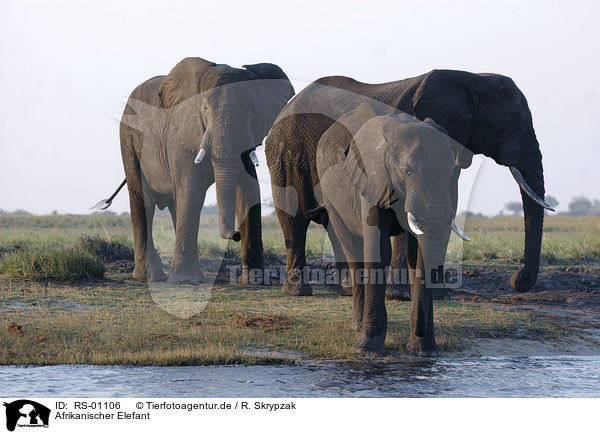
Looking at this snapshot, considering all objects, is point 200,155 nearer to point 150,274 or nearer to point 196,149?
point 196,149

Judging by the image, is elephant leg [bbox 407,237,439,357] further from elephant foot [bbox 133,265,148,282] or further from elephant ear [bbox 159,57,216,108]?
elephant foot [bbox 133,265,148,282]

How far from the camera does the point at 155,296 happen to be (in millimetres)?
14328

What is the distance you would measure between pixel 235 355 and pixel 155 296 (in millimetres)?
4138

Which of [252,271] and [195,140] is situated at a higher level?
[195,140]

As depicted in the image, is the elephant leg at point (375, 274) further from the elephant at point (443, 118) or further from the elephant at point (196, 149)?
the elephant at point (196, 149)

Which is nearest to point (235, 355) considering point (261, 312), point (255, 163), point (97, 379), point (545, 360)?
point (97, 379)

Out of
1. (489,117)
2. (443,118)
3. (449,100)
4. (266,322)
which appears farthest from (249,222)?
(489,117)

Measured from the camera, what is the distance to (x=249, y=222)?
1578 centimetres

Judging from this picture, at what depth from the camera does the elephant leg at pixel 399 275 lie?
540 inches

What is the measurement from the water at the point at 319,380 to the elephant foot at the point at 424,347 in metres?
0.18

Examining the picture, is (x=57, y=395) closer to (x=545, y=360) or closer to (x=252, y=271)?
(x=545, y=360)

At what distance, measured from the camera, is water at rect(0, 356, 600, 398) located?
9133mm

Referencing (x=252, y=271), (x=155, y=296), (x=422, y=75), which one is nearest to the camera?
(x=422, y=75)
